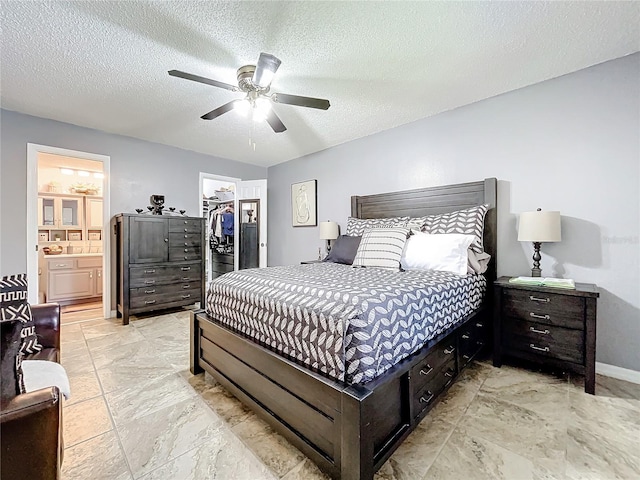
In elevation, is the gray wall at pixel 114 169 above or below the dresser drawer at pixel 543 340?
above

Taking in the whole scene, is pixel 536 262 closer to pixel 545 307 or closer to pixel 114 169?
pixel 545 307

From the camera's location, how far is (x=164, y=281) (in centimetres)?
389

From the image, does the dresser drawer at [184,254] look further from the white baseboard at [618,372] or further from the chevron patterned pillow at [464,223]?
the white baseboard at [618,372]

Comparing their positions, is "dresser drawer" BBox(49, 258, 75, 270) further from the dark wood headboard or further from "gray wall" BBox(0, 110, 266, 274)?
the dark wood headboard

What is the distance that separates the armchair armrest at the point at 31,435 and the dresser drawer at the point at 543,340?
2.79m

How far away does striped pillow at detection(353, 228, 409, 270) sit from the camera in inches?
104

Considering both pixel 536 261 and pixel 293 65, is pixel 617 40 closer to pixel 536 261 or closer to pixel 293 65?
pixel 536 261

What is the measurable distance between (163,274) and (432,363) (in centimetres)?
361

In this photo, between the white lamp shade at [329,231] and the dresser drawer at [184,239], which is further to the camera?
the white lamp shade at [329,231]

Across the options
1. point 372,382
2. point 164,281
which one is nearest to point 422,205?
point 372,382

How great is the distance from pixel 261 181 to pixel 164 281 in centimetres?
232

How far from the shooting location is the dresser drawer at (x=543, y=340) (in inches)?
80.7

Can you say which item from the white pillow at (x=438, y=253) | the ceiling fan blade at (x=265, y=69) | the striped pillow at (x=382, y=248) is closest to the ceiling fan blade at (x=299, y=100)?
the ceiling fan blade at (x=265, y=69)

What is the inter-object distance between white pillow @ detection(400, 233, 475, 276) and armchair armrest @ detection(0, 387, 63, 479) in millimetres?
2429
